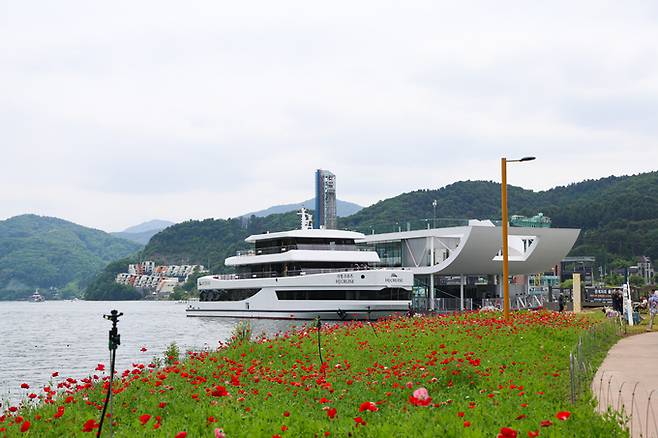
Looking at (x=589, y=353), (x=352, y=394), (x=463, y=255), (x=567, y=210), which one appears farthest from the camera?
(x=567, y=210)

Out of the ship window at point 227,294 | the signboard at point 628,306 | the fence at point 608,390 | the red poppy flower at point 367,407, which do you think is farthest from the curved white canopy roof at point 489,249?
the red poppy flower at point 367,407

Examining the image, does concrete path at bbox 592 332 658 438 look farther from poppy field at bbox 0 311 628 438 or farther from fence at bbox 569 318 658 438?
poppy field at bbox 0 311 628 438

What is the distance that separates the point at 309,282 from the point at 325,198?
41.3 m

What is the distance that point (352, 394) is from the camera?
39.8 feet

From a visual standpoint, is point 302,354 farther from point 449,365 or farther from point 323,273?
point 323,273

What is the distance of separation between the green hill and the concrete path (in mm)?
100517

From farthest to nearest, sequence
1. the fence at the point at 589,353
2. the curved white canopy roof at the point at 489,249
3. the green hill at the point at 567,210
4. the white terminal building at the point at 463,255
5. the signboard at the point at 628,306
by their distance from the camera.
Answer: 1. the green hill at the point at 567,210
2. the white terminal building at the point at 463,255
3. the curved white canopy roof at the point at 489,249
4. the signboard at the point at 628,306
5. the fence at the point at 589,353

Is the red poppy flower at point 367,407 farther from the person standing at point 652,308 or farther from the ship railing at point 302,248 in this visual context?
the ship railing at point 302,248

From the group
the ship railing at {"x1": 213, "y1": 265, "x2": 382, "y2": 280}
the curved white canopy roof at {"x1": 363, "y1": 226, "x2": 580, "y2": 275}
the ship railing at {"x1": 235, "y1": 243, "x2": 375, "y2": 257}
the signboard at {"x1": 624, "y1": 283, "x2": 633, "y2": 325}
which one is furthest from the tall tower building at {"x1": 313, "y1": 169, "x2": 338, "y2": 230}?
the signboard at {"x1": 624, "y1": 283, "x2": 633, "y2": 325}

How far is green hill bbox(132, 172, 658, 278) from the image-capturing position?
13738 centimetres

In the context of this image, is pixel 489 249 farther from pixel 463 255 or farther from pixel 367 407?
pixel 367 407

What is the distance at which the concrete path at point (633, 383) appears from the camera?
9648 mm

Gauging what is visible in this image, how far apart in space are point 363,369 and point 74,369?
15.0 metres

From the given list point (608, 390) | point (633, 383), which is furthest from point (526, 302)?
point (608, 390)
